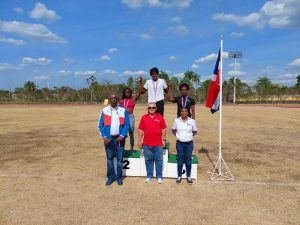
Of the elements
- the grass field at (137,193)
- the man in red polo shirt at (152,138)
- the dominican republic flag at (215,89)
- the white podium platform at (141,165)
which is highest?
the dominican republic flag at (215,89)

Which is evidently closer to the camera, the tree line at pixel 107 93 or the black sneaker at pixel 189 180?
the black sneaker at pixel 189 180

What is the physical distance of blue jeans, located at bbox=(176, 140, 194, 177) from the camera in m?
6.67

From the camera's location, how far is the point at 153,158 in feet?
22.4

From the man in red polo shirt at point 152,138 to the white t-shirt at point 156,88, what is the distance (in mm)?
677

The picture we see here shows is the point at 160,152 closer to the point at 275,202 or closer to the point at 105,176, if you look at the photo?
the point at 105,176

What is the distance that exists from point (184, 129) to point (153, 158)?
98 cm

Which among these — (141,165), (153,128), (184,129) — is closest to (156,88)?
(153,128)

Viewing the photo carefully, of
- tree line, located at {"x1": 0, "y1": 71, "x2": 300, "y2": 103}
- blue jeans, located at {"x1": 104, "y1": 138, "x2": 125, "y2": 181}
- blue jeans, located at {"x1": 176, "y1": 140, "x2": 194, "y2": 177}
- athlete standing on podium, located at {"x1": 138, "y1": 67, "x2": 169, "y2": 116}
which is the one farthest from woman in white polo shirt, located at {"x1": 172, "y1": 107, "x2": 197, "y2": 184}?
tree line, located at {"x1": 0, "y1": 71, "x2": 300, "y2": 103}

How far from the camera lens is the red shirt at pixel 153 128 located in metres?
6.59

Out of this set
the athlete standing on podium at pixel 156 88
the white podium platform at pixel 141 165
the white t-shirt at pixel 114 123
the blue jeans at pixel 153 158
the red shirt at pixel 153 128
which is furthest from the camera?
the athlete standing on podium at pixel 156 88

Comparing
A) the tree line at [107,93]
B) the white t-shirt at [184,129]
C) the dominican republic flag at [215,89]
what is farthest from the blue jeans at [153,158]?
the tree line at [107,93]

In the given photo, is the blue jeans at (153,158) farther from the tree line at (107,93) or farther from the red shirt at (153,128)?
the tree line at (107,93)

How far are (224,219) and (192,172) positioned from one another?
2.19m

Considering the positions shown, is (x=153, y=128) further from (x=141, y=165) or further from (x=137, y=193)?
(x=137, y=193)
